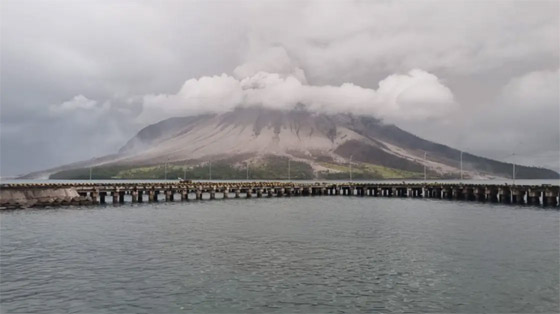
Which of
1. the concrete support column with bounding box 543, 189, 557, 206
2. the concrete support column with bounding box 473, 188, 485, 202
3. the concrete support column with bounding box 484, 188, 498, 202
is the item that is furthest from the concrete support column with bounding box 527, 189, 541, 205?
the concrete support column with bounding box 473, 188, 485, 202

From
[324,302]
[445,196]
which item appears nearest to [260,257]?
[324,302]

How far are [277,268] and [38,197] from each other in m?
70.6

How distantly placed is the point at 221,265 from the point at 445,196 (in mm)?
112549

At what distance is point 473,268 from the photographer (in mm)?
32719

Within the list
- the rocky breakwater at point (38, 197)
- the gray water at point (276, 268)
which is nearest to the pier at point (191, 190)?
the rocky breakwater at point (38, 197)

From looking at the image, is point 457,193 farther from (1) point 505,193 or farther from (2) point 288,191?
(2) point 288,191

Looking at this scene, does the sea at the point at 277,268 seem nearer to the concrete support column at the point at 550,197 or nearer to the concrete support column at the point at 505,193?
the concrete support column at the point at 550,197

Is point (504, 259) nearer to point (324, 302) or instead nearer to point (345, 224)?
point (324, 302)

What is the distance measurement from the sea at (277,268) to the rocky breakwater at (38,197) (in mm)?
27220

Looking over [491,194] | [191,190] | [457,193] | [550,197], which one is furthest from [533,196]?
[191,190]

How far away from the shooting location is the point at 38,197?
281 ft

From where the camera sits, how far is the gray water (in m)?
24.2

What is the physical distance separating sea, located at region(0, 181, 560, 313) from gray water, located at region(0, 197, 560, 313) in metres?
0.10

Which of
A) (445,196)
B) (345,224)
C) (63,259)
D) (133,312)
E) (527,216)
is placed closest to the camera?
(133,312)
